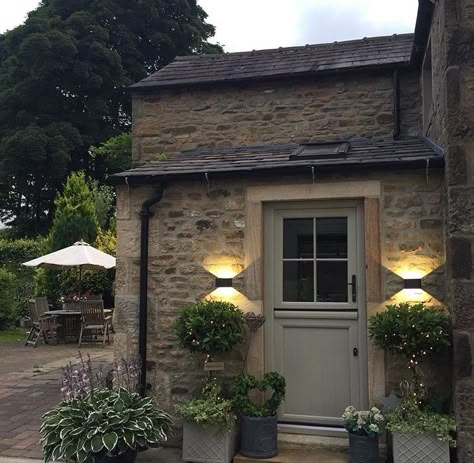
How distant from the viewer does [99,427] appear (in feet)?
14.5

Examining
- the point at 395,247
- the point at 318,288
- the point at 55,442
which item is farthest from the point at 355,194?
the point at 55,442

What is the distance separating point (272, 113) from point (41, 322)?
7.72 m

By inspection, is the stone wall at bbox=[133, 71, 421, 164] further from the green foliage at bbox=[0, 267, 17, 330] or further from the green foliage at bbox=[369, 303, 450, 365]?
the green foliage at bbox=[0, 267, 17, 330]

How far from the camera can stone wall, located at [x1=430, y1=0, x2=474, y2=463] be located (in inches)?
172

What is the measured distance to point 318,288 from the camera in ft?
17.7

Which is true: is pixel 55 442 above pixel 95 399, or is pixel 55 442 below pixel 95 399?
below

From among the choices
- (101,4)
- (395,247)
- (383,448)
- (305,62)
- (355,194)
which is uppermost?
(101,4)

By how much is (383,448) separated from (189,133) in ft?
15.4

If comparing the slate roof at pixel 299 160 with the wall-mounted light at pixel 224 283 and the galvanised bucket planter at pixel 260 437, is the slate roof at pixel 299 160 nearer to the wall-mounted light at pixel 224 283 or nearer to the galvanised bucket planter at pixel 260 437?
the wall-mounted light at pixel 224 283

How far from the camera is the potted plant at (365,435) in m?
4.60

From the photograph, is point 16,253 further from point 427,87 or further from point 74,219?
point 427,87

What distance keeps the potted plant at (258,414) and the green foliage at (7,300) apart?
11.2m

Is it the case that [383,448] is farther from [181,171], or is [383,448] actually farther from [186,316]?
[181,171]

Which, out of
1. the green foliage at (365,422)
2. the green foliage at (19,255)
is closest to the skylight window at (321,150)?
the green foliage at (365,422)
